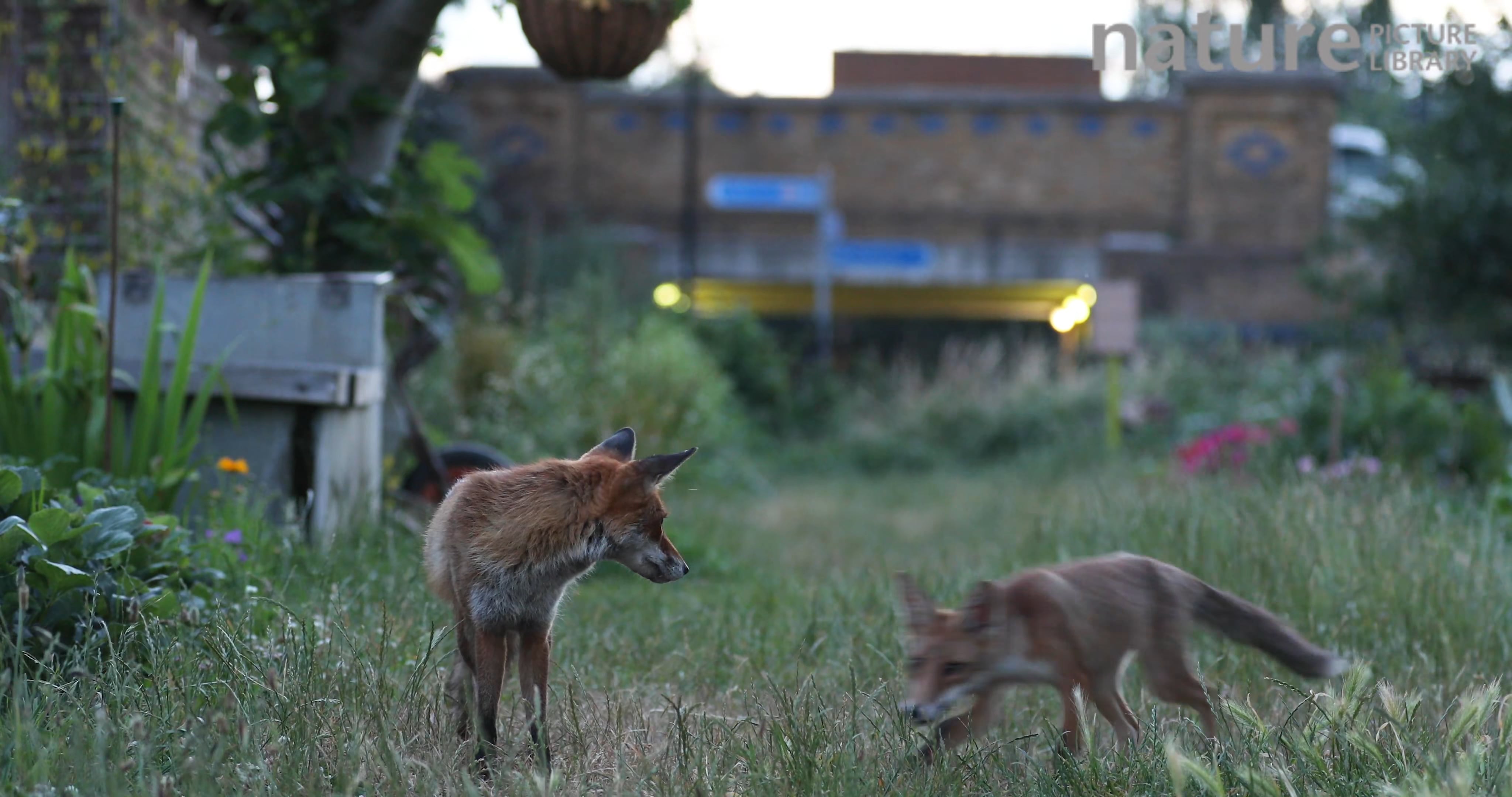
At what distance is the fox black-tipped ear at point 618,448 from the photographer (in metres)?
3.35

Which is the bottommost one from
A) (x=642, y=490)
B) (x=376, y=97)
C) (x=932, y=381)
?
(x=932, y=381)

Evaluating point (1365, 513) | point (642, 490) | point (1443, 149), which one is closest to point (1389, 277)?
point (1443, 149)

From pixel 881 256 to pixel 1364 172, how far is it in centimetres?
1210

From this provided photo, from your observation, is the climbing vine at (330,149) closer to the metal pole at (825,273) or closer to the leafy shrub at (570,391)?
the leafy shrub at (570,391)

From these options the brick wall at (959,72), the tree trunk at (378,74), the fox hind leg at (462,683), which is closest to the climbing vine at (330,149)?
the tree trunk at (378,74)

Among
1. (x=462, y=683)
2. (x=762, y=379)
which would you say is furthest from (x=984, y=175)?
(x=462, y=683)

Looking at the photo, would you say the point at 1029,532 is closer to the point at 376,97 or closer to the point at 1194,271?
the point at 376,97

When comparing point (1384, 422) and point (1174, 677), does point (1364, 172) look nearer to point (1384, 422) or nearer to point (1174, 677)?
point (1384, 422)

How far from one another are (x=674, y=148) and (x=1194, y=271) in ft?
33.3

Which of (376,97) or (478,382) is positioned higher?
(376,97)

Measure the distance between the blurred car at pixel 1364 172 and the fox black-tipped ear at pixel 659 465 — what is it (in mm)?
11972

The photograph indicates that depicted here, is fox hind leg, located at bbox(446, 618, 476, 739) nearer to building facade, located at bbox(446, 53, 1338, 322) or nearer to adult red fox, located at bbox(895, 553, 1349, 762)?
adult red fox, located at bbox(895, 553, 1349, 762)

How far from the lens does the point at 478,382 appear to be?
11.3 m

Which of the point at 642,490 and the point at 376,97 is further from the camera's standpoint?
the point at 376,97
